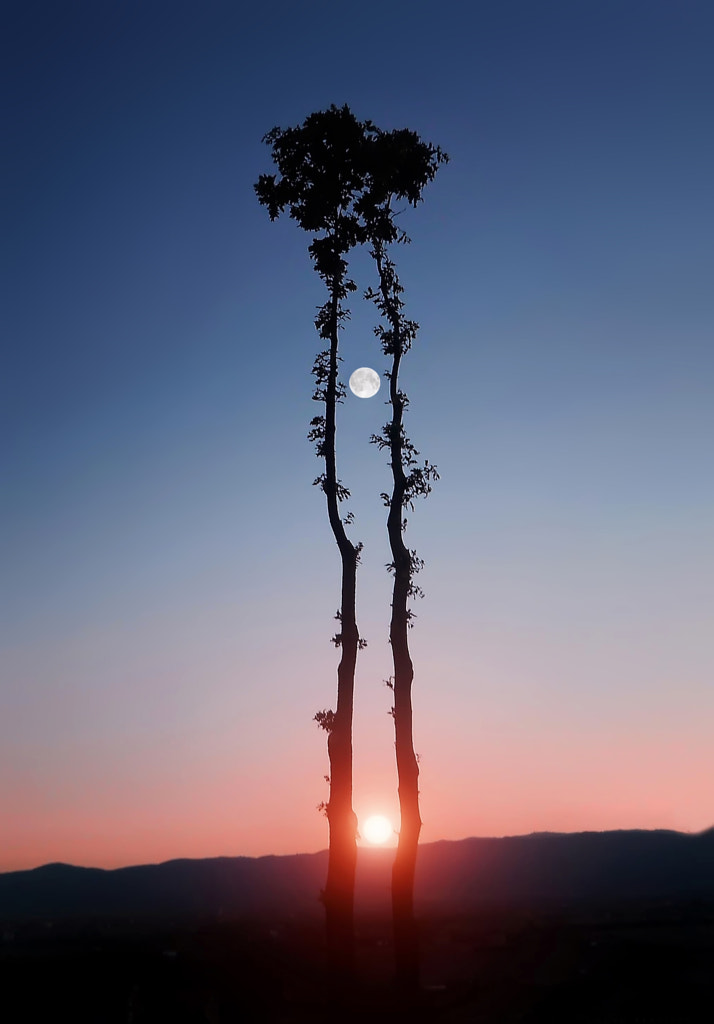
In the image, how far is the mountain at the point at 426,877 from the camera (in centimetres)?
8688

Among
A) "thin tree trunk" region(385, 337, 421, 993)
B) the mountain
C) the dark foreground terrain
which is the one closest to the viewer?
the dark foreground terrain

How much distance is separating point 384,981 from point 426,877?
87.7m

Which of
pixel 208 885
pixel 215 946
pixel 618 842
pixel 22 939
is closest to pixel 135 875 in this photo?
pixel 208 885

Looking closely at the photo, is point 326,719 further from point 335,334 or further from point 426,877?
point 426,877

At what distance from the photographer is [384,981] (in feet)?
71.2

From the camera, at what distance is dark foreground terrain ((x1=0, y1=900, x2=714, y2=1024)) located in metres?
19.1

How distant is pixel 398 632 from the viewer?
24.1 m

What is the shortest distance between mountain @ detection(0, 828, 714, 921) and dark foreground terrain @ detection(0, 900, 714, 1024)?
5853cm

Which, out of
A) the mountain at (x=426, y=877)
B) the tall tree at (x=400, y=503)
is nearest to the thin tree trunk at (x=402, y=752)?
the tall tree at (x=400, y=503)

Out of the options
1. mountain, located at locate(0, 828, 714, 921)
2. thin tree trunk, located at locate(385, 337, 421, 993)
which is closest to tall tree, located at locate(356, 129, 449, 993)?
thin tree trunk, located at locate(385, 337, 421, 993)

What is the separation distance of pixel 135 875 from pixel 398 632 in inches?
4347

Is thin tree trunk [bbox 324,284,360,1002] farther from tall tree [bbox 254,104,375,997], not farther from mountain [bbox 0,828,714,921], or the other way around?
mountain [bbox 0,828,714,921]

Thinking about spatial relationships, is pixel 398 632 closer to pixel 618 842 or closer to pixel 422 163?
pixel 422 163

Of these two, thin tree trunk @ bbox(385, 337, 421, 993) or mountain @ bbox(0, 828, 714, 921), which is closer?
thin tree trunk @ bbox(385, 337, 421, 993)
